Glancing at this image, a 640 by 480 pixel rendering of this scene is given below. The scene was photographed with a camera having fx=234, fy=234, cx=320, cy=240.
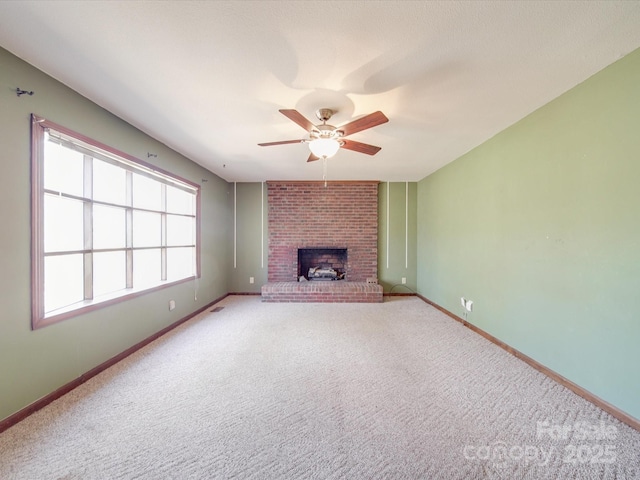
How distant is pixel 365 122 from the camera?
6.01ft

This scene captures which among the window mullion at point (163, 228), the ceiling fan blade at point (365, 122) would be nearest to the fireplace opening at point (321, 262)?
the window mullion at point (163, 228)

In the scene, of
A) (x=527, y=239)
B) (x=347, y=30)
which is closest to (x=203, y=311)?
(x=347, y=30)

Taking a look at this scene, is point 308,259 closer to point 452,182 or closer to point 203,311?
point 203,311

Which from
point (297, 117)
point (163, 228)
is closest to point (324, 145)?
point (297, 117)

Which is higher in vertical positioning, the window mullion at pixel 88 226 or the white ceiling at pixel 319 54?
the white ceiling at pixel 319 54

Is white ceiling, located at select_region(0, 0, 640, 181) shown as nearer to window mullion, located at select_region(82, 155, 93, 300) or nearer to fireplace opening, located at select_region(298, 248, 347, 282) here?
window mullion, located at select_region(82, 155, 93, 300)

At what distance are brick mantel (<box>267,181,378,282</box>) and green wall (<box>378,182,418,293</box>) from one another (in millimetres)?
168

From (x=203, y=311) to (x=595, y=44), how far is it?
4834mm

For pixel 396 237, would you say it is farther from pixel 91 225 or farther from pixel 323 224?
pixel 91 225

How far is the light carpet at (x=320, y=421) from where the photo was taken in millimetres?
1213

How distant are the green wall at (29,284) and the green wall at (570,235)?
390 centimetres

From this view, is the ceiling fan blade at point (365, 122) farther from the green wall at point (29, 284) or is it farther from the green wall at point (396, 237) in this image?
the green wall at point (396, 237)

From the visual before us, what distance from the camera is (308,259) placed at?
16.4 feet

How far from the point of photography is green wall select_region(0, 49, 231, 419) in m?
1.46
